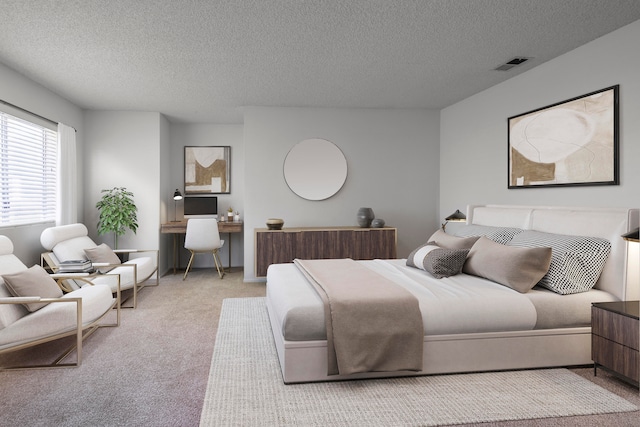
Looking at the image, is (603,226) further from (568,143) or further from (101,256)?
(101,256)

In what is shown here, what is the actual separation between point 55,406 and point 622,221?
3863 millimetres

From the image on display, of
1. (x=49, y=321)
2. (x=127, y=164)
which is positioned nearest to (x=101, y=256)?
(x=127, y=164)

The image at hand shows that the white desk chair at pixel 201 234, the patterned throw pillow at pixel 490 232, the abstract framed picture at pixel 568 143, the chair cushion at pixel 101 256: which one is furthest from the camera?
the white desk chair at pixel 201 234

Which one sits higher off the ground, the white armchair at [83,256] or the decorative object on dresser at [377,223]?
the decorative object on dresser at [377,223]

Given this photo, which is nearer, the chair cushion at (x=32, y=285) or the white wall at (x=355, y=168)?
the chair cushion at (x=32, y=285)

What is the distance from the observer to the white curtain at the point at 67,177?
16.8 ft

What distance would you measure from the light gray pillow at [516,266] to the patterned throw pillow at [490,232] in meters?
0.43

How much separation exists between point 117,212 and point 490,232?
16.2 ft

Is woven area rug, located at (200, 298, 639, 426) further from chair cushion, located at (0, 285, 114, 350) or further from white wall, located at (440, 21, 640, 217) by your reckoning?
white wall, located at (440, 21, 640, 217)

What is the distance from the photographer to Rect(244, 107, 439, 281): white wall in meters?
5.88

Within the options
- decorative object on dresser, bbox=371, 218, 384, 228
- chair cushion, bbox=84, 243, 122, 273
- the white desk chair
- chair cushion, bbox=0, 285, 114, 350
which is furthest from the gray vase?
chair cushion, bbox=0, 285, 114, 350

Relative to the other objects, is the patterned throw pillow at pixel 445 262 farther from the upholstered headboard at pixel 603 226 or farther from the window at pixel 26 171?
the window at pixel 26 171

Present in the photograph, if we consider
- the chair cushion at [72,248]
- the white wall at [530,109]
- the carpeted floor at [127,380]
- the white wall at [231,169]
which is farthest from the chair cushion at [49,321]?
the white wall at [530,109]

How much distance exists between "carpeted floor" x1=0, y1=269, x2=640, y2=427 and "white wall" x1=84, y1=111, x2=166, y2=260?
2.43 meters
